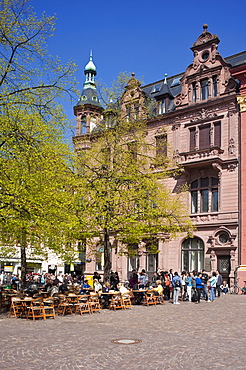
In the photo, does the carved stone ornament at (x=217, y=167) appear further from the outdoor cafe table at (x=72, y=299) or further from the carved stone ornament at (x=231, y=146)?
the outdoor cafe table at (x=72, y=299)

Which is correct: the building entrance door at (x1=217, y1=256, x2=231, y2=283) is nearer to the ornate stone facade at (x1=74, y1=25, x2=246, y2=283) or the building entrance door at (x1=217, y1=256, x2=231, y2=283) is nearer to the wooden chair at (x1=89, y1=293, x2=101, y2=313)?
the ornate stone facade at (x1=74, y1=25, x2=246, y2=283)

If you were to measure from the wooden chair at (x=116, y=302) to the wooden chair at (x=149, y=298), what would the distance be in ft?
5.31

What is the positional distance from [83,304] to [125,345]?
810cm

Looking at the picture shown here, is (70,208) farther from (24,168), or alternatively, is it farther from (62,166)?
(24,168)

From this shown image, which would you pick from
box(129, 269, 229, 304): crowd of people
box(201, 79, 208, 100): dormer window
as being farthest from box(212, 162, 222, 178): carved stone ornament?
box(129, 269, 229, 304): crowd of people

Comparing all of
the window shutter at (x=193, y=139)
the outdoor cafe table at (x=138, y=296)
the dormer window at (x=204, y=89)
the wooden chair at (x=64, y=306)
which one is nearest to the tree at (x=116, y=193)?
the outdoor cafe table at (x=138, y=296)

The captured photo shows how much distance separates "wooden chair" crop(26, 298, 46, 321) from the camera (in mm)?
15955

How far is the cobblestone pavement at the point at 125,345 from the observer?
28.1 ft

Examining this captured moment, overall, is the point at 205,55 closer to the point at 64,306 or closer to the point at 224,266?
the point at 224,266

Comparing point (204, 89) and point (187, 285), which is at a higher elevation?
point (204, 89)

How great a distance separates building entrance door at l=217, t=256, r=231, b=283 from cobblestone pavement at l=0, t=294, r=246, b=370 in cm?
1633

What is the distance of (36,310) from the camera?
17.6 m

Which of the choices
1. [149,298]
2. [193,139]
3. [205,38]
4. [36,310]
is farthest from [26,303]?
[205,38]

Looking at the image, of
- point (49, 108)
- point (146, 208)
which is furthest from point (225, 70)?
point (49, 108)
